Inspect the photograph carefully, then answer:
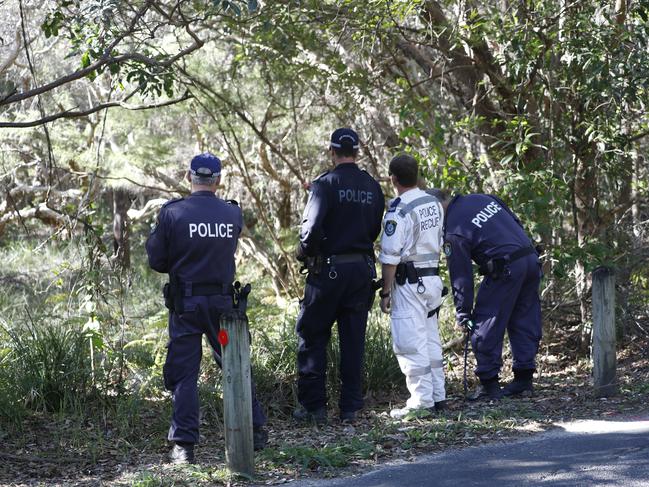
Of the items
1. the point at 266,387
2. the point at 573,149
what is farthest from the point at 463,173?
the point at 266,387

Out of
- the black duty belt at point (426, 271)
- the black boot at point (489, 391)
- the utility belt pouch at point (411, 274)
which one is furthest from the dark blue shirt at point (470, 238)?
the black boot at point (489, 391)

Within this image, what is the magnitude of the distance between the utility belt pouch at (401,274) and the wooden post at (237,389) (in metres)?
1.97

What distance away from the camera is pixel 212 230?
19.6 feet

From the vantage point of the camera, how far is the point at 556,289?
934 centimetres

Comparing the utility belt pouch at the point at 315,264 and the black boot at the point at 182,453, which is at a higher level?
the utility belt pouch at the point at 315,264

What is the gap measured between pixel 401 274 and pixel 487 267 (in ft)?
3.02

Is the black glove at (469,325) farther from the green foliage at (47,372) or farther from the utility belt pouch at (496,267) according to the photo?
the green foliage at (47,372)

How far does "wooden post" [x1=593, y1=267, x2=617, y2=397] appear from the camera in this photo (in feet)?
23.1

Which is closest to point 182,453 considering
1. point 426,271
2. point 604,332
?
point 426,271

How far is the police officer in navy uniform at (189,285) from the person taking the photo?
5898 mm

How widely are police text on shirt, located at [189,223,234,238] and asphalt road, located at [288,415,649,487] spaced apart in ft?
5.76

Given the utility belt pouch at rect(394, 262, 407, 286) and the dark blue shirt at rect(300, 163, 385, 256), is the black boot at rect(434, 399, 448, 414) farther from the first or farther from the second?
the dark blue shirt at rect(300, 163, 385, 256)

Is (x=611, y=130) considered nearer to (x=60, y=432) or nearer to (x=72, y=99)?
(x=60, y=432)

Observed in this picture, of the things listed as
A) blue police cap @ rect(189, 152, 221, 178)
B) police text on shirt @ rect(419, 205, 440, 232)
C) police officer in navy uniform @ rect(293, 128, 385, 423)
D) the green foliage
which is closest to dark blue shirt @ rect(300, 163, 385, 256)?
police officer in navy uniform @ rect(293, 128, 385, 423)
